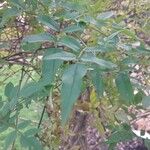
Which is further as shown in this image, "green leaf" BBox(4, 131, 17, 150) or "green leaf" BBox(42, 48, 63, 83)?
"green leaf" BBox(4, 131, 17, 150)

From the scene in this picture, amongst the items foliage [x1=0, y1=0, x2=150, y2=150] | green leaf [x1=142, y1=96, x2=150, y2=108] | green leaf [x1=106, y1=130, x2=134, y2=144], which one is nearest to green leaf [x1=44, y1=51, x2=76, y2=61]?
foliage [x1=0, y1=0, x2=150, y2=150]

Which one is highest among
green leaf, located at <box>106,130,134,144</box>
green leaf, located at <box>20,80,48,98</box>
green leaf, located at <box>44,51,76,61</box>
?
green leaf, located at <box>44,51,76,61</box>

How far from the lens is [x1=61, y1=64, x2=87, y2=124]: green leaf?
0.69 metres

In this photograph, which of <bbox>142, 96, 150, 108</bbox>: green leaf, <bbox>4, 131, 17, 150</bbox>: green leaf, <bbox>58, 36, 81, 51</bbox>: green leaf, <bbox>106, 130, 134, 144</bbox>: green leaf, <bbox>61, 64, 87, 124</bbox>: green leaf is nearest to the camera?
<bbox>61, 64, 87, 124</bbox>: green leaf

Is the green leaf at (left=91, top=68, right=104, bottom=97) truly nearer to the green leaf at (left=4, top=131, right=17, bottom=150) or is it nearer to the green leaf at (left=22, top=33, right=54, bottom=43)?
the green leaf at (left=22, top=33, right=54, bottom=43)

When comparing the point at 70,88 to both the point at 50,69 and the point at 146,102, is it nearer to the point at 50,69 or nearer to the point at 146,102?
the point at 50,69

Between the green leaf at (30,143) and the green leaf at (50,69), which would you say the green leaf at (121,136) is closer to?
the green leaf at (30,143)

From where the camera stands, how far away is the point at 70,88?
2.32ft

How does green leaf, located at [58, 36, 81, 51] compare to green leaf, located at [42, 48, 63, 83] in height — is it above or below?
above

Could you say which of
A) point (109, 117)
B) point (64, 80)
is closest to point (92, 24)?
point (64, 80)

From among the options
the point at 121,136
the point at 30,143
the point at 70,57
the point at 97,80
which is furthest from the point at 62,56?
the point at 121,136

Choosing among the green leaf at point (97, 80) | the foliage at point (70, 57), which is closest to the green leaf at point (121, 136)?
the foliage at point (70, 57)

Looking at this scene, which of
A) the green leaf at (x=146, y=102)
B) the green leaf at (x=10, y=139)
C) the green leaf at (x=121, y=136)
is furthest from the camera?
the green leaf at (x=121, y=136)

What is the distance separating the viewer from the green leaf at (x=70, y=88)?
0.69 meters
